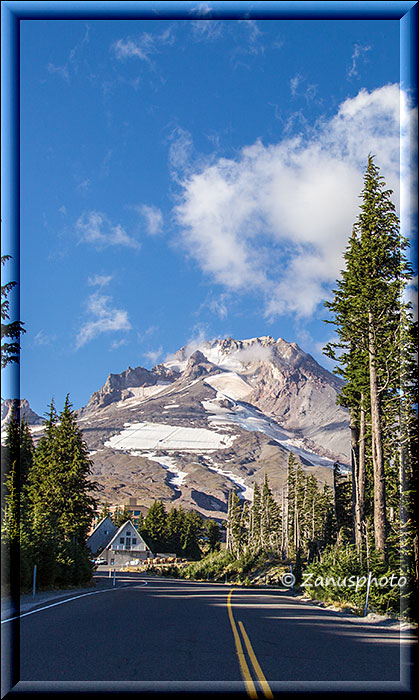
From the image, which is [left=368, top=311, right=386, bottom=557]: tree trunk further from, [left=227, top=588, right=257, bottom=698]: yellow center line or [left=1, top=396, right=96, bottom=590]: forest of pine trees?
[left=1, top=396, right=96, bottom=590]: forest of pine trees

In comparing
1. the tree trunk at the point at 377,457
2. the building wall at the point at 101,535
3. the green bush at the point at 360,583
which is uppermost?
the tree trunk at the point at 377,457

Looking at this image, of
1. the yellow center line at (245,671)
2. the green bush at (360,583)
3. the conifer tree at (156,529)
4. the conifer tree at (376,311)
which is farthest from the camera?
the conifer tree at (156,529)

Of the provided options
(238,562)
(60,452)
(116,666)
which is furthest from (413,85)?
(238,562)

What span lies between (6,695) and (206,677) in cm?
205

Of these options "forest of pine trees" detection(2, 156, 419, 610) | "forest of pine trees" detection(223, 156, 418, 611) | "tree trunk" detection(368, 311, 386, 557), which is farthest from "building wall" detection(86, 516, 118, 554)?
"tree trunk" detection(368, 311, 386, 557)

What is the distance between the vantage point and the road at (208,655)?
644 centimetres

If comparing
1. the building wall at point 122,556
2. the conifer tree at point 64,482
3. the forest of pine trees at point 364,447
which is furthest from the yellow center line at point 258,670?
the building wall at point 122,556

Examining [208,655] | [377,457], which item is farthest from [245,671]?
[377,457]

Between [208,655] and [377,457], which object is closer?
[208,655]

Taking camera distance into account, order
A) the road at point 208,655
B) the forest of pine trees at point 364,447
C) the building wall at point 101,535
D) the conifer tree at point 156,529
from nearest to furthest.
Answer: the road at point 208,655 → the forest of pine trees at point 364,447 → the building wall at point 101,535 → the conifer tree at point 156,529

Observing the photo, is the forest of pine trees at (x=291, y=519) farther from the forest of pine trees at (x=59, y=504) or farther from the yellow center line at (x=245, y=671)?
the yellow center line at (x=245, y=671)

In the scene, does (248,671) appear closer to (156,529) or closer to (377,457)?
(377,457)

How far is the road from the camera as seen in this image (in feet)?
21.1

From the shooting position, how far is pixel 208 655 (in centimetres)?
823
